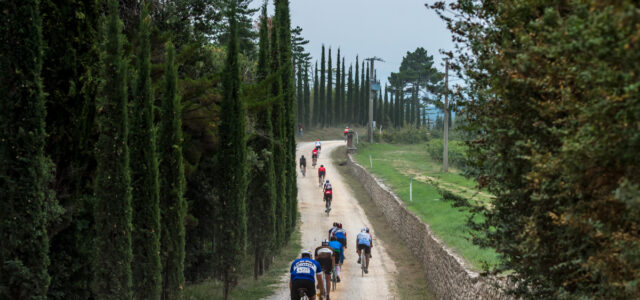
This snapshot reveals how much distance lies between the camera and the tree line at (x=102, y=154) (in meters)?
9.81

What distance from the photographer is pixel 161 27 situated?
21.5 m

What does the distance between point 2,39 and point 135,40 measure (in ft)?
23.4

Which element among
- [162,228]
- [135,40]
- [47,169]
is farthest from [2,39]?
[135,40]

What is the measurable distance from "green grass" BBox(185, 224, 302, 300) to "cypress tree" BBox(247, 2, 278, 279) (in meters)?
0.52

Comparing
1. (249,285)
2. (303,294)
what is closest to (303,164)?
(249,285)

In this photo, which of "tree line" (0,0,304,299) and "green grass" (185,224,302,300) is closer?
"tree line" (0,0,304,299)

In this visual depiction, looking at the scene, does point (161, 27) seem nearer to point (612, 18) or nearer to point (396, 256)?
point (396, 256)

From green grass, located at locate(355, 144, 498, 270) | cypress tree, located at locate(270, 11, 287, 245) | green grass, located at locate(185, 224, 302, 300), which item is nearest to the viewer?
green grass, located at locate(355, 144, 498, 270)

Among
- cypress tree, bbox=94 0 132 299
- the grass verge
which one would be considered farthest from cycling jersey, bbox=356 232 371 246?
cypress tree, bbox=94 0 132 299

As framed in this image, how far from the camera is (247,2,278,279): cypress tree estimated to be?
2250 centimetres

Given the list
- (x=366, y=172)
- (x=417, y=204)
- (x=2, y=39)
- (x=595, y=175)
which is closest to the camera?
(x=595, y=175)

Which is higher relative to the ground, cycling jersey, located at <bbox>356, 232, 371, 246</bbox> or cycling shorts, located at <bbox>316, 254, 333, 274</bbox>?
cycling shorts, located at <bbox>316, 254, 333, 274</bbox>

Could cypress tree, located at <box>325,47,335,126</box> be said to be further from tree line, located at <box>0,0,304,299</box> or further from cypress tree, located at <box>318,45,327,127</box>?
tree line, located at <box>0,0,304,299</box>

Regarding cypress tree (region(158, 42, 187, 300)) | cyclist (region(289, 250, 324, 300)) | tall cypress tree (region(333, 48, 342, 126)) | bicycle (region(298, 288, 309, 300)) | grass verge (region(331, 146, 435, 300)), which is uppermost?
tall cypress tree (region(333, 48, 342, 126))
